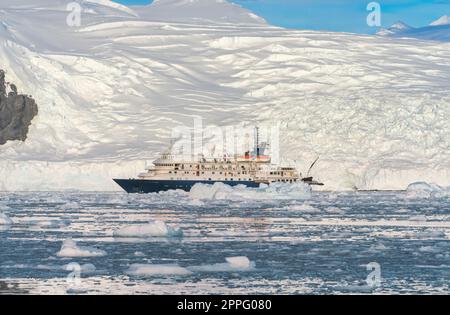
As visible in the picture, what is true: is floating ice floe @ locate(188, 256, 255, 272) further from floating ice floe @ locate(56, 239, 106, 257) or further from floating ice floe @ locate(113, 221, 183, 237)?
floating ice floe @ locate(113, 221, 183, 237)

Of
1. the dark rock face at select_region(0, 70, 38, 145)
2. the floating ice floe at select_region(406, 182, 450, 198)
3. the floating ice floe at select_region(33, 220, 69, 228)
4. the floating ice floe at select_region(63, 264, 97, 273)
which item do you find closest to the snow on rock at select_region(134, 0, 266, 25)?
the dark rock face at select_region(0, 70, 38, 145)

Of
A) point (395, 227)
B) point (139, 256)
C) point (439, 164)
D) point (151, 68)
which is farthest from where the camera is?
point (151, 68)

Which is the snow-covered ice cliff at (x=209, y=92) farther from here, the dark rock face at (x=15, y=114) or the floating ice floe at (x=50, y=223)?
the floating ice floe at (x=50, y=223)

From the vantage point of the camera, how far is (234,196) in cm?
5394

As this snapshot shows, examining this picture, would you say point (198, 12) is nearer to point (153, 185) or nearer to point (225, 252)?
point (153, 185)

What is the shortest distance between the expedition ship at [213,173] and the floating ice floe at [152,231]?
37.5 m

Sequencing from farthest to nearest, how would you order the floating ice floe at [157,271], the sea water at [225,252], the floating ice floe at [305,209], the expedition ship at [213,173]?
the expedition ship at [213,173] → the floating ice floe at [305,209] → the floating ice floe at [157,271] → the sea water at [225,252]

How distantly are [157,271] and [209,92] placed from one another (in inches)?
2774

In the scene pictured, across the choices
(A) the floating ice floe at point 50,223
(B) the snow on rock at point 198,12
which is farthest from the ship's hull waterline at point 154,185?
(B) the snow on rock at point 198,12

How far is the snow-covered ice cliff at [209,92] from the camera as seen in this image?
6788 centimetres

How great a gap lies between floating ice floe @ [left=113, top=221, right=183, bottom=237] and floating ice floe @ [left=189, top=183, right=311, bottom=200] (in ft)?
82.0

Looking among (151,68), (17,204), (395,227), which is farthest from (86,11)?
(395,227)

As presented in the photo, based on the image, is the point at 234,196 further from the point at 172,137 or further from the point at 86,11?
the point at 86,11
